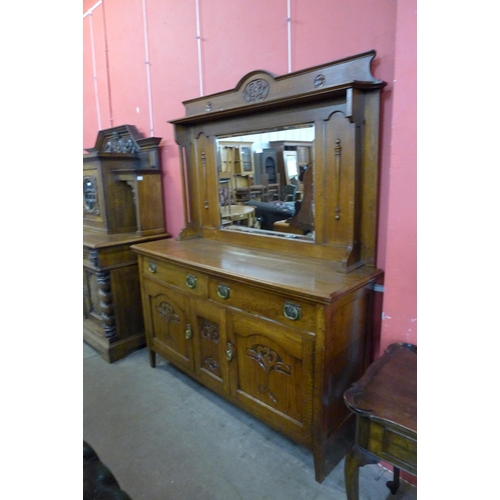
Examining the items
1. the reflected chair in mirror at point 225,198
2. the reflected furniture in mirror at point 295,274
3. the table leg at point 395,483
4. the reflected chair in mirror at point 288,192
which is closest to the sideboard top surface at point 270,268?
the reflected furniture in mirror at point 295,274

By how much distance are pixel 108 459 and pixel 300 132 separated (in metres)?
1.94

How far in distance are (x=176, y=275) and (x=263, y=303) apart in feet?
2.28

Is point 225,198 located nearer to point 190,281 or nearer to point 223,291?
point 190,281

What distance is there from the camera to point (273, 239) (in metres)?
1.95

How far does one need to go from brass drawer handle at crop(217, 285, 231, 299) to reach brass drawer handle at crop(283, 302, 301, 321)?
14.3 inches

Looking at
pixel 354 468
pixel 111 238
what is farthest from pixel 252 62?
pixel 354 468

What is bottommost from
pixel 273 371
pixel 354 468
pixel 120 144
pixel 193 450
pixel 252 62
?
pixel 193 450

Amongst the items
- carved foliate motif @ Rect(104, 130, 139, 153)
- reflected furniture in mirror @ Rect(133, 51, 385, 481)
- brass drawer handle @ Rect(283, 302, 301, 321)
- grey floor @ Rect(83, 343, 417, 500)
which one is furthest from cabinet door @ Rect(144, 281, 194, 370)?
carved foliate motif @ Rect(104, 130, 139, 153)

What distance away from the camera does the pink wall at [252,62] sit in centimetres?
131

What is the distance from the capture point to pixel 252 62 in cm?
200

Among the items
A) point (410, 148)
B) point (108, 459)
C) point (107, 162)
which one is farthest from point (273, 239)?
point (107, 162)
